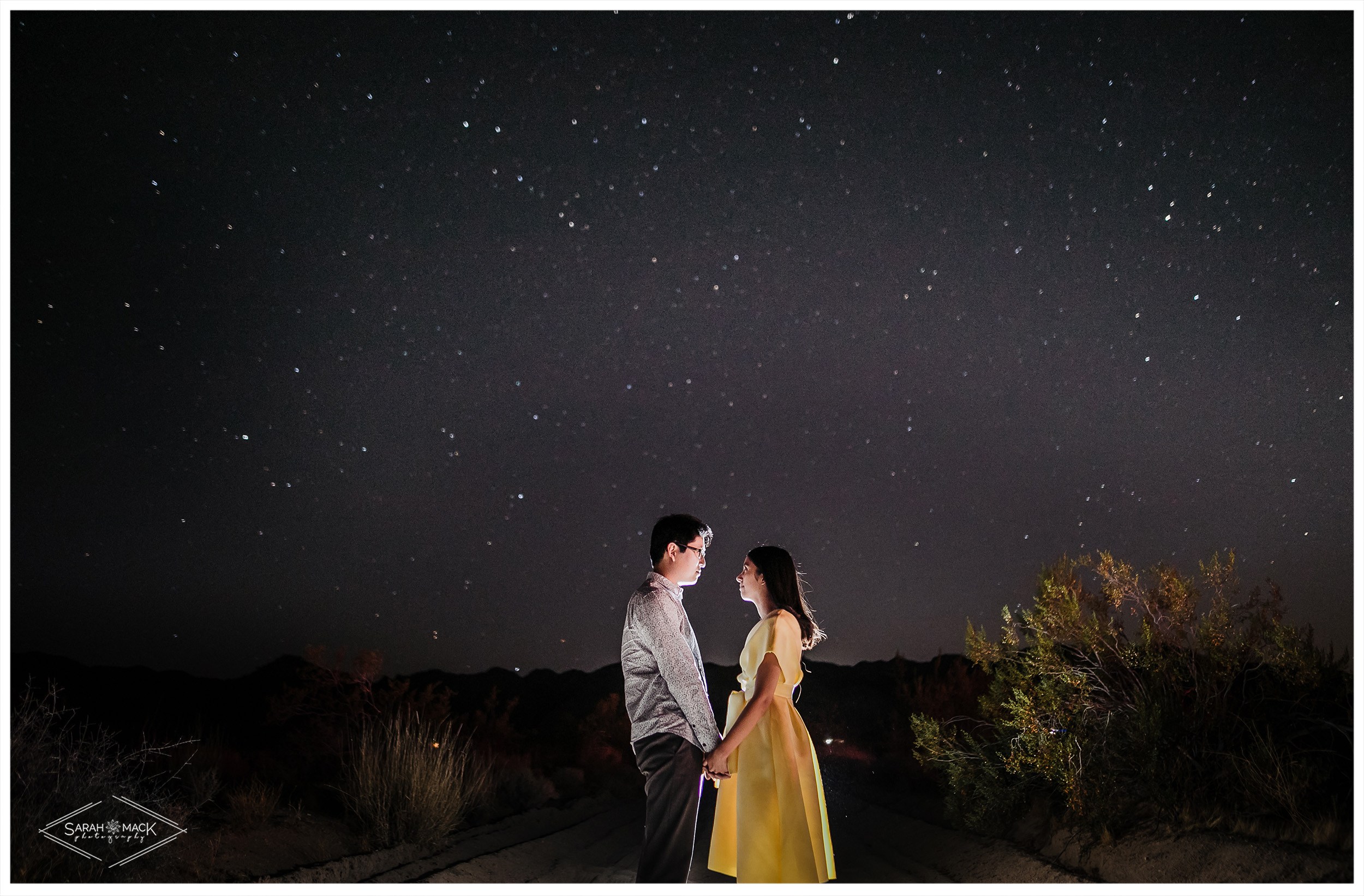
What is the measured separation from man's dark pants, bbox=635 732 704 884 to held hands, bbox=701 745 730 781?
41 millimetres

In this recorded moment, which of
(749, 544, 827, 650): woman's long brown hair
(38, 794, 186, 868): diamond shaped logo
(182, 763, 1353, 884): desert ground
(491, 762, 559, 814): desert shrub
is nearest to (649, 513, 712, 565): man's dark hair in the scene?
(749, 544, 827, 650): woman's long brown hair

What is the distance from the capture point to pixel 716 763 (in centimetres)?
351

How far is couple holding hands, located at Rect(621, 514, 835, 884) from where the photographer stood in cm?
344

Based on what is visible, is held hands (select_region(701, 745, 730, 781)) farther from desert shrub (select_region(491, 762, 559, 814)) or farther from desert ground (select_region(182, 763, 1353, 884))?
desert shrub (select_region(491, 762, 559, 814))

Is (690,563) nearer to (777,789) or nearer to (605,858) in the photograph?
(777,789)

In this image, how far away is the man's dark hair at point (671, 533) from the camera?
3738 millimetres

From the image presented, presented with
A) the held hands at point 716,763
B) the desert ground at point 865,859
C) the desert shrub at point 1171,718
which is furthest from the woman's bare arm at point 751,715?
the desert shrub at point 1171,718

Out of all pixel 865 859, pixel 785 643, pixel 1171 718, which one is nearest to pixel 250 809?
pixel 785 643

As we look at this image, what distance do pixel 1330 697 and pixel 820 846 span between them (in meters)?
3.34

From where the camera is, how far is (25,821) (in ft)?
13.0

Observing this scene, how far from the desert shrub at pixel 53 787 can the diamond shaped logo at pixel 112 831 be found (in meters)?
0.04

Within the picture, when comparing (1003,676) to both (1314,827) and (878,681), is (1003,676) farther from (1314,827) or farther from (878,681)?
(878,681)

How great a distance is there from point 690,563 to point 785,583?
48 cm

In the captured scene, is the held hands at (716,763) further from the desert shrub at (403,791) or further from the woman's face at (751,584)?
the desert shrub at (403,791)
